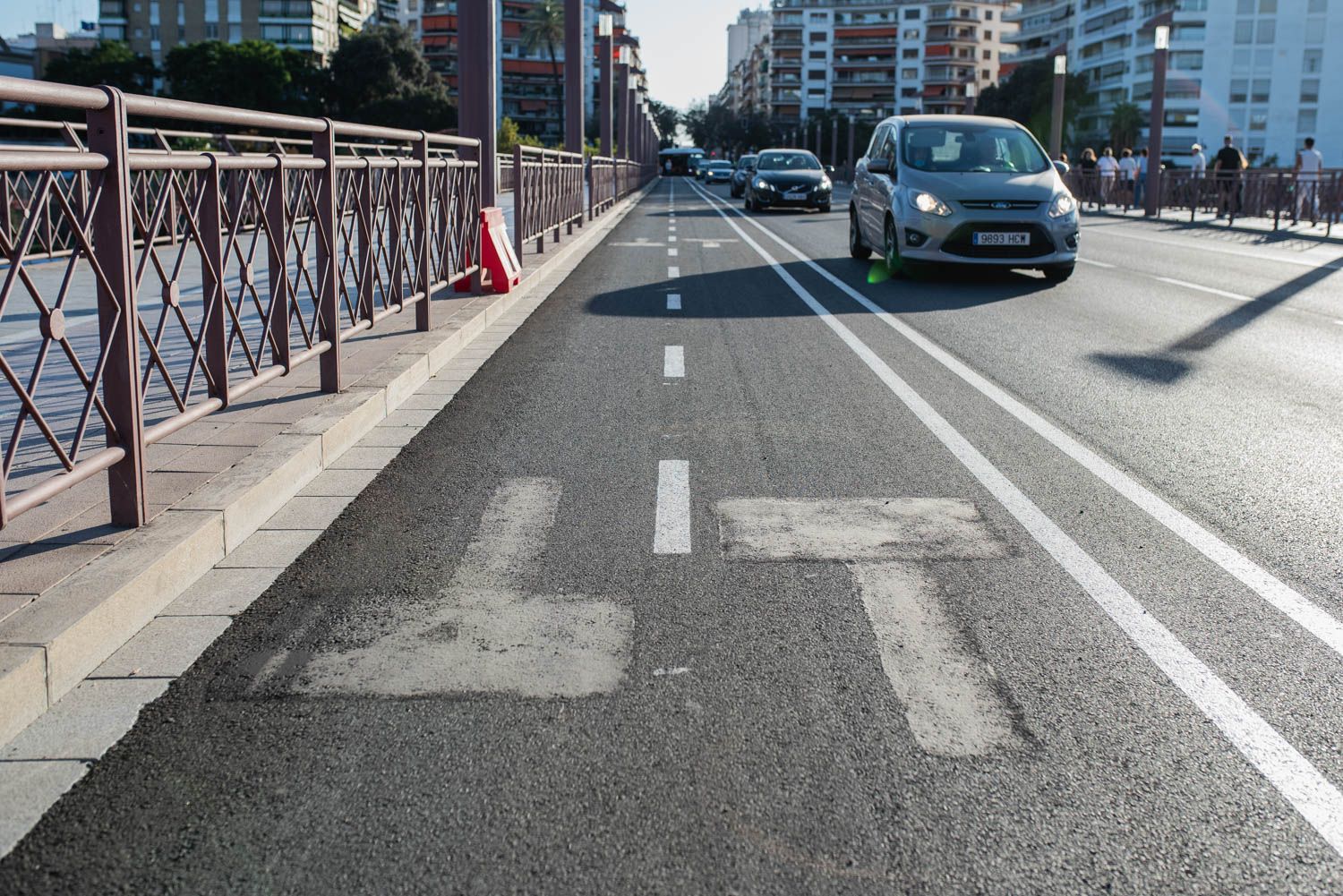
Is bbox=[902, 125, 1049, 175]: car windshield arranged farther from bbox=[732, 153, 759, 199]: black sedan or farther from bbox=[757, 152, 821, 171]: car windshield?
bbox=[732, 153, 759, 199]: black sedan

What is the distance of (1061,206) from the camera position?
14859 mm

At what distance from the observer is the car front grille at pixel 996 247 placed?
14727 mm

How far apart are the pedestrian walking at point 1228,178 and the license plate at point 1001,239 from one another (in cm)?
1700

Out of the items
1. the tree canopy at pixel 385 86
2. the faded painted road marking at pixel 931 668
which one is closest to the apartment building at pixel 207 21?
the tree canopy at pixel 385 86

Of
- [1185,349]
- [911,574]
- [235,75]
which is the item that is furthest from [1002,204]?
[235,75]

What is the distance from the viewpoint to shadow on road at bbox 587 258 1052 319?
12733mm

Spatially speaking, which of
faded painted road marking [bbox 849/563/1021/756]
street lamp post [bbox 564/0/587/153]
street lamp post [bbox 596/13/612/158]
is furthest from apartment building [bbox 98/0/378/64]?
faded painted road marking [bbox 849/563/1021/756]

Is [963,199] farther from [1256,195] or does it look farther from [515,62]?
[515,62]

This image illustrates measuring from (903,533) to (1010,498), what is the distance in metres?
0.73

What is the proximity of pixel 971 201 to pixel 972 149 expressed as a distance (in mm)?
1500

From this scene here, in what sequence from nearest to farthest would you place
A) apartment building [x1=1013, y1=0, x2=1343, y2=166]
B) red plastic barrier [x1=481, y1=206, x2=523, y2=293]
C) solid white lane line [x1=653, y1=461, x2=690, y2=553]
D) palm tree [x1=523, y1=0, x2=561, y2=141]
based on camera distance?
solid white lane line [x1=653, y1=461, x2=690, y2=553] < red plastic barrier [x1=481, y1=206, x2=523, y2=293] < apartment building [x1=1013, y1=0, x2=1343, y2=166] < palm tree [x1=523, y1=0, x2=561, y2=141]

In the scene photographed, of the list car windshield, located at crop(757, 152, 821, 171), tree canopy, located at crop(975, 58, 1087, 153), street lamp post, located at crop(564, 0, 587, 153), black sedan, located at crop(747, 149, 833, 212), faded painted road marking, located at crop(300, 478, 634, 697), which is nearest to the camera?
faded painted road marking, located at crop(300, 478, 634, 697)

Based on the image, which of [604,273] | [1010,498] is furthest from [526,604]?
[604,273]

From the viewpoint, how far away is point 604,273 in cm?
1695
